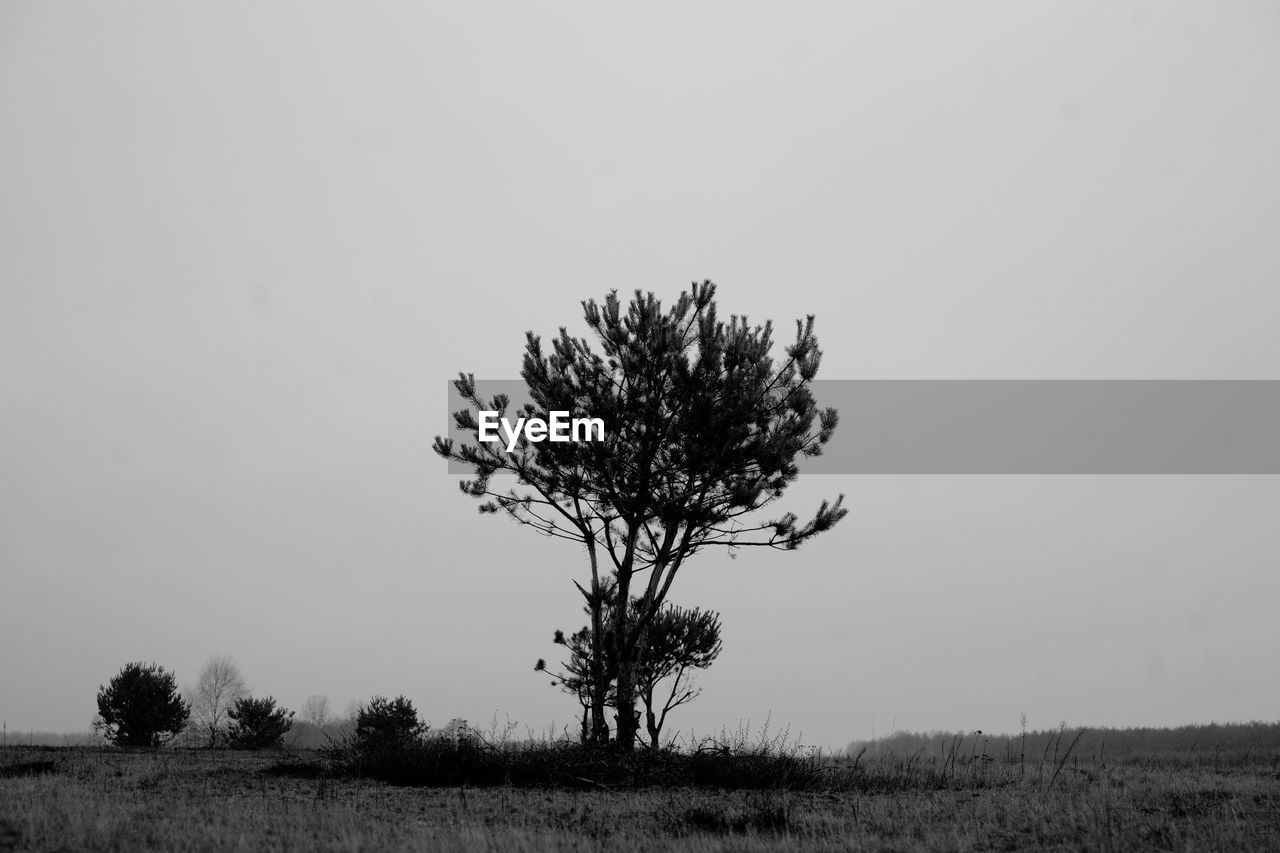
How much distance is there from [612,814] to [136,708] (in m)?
24.8

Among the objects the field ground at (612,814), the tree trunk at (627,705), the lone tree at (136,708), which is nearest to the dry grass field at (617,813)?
the field ground at (612,814)

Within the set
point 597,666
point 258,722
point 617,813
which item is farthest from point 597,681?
point 258,722

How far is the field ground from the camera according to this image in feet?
23.9

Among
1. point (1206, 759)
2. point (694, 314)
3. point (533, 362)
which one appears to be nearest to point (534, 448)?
point (533, 362)

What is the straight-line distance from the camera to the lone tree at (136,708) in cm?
2811

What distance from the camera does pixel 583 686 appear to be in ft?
53.4

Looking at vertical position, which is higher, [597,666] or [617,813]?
[597,666]

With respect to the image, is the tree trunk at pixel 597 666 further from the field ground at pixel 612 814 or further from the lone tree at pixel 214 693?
the lone tree at pixel 214 693

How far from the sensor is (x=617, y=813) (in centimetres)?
931

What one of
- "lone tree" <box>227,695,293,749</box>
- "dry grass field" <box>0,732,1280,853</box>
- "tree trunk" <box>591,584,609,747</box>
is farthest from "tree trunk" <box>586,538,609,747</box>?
"lone tree" <box>227,695,293,749</box>

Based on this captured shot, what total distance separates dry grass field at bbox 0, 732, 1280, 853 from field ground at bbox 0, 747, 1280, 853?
0.02m

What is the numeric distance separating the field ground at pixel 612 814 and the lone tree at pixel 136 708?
16.5 meters

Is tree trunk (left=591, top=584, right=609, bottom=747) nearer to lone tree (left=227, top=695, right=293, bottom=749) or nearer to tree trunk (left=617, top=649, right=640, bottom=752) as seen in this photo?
tree trunk (left=617, top=649, right=640, bottom=752)

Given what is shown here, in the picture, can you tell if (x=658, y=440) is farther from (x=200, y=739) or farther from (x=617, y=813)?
(x=200, y=739)
